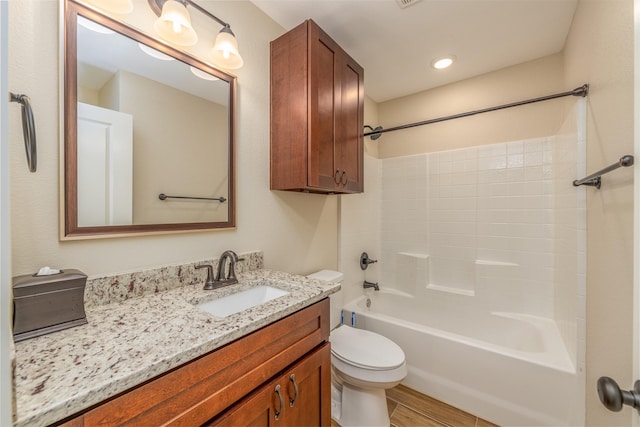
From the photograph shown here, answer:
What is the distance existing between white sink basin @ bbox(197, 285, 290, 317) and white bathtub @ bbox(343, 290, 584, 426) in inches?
39.3

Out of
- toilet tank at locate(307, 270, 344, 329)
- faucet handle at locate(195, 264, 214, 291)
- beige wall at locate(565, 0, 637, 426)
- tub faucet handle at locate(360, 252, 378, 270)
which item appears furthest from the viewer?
tub faucet handle at locate(360, 252, 378, 270)

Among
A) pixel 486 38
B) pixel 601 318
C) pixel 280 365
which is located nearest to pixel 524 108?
pixel 486 38

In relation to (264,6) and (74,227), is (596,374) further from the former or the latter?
(264,6)

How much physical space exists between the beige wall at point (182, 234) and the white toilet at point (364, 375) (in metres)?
0.58

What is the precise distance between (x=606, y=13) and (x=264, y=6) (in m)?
1.63

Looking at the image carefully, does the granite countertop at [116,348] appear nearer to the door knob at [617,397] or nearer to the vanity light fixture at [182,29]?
the door knob at [617,397]

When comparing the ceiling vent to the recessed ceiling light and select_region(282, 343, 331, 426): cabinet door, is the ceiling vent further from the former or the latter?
select_region(282, 343, 331, 426): cabinet door

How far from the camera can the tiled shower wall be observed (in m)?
1.69

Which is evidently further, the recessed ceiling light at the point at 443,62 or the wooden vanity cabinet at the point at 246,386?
the recessed ceiling light at the point at 443,62

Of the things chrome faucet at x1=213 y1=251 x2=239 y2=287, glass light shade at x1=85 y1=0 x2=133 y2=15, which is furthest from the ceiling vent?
chrome faucet at x1=213 y1=251 x2=239 y2=287

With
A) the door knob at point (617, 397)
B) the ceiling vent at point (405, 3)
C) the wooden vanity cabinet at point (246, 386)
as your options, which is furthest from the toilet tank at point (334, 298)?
the ceiling vent at point (405, 3)

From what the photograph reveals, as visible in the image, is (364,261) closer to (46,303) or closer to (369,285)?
(369,285)

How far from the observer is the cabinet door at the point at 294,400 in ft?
2.47

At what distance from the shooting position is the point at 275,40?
151 cm
